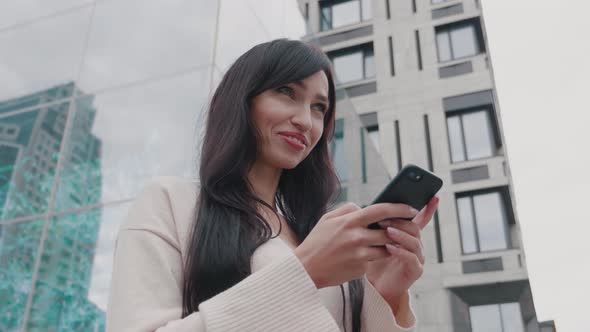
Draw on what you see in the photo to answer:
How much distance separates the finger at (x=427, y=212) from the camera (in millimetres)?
1101

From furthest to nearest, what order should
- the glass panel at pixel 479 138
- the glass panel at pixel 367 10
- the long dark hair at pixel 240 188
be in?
1. the glass panel at pixel 367 10
2. the glass panel at pixel 479 138
3. the long dark hair at pixel 240 188

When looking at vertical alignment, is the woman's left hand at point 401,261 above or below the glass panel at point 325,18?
below

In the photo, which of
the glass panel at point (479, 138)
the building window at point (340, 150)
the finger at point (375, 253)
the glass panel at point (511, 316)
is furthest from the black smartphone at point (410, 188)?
the glass panel at point (479, 138)

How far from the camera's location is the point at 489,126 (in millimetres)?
13305

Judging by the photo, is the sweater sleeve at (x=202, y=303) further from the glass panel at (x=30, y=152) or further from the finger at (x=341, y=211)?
the glass panel at (x=30, y=152)

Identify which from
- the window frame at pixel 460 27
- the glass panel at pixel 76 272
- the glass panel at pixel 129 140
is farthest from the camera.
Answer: the window frame at pixel 460 27

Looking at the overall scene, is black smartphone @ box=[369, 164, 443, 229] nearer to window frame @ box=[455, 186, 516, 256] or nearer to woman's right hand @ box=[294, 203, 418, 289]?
woman's right hand @ box=[294, 203, 418, 289]

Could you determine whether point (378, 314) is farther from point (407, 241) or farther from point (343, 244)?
point (343, 244)

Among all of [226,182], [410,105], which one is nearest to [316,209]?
[226,182]

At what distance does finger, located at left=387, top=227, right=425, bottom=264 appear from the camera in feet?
3.18

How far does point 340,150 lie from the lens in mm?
6352

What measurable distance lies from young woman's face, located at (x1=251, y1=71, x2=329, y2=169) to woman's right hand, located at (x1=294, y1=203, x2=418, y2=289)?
0.45 m

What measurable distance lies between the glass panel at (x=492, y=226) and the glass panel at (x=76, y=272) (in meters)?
10.0

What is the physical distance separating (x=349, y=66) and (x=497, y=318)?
26.4 feet
